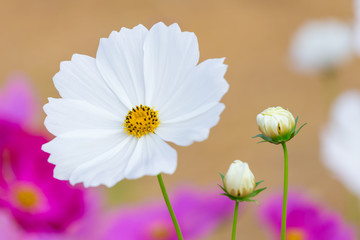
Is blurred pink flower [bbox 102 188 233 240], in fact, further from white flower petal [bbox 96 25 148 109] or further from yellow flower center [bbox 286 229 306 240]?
white flower petal [bbox 96 25 148 109]

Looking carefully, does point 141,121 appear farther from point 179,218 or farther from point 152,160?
point 179,218

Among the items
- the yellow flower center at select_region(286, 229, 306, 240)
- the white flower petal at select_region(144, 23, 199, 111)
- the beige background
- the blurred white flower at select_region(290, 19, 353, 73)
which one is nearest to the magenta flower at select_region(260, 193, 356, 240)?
the yellow flower center at select_region(286, 229, 306, 240)

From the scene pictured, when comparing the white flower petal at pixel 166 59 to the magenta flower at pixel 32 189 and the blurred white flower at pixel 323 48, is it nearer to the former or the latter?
the magenta flower at pixel 32 189

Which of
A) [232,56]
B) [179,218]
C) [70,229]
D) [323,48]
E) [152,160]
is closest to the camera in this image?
[152,160]

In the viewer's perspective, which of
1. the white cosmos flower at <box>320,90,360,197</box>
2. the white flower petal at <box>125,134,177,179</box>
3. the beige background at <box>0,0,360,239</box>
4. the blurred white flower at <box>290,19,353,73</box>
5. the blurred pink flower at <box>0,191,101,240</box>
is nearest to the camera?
the white flower petal at <box>125,134,177,179</box>

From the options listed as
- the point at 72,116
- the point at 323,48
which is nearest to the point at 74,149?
the point at 72,116

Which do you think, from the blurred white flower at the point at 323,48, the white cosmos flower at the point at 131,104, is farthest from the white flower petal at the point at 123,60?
the blurred white flower at the point at 323,48
